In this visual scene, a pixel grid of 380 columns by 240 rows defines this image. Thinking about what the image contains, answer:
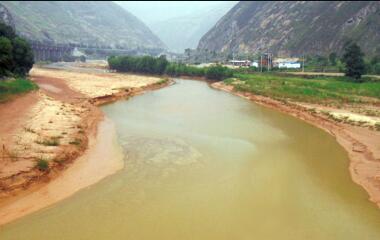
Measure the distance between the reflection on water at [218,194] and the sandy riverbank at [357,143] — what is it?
2.57 feet

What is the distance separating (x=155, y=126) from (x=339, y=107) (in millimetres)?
26393

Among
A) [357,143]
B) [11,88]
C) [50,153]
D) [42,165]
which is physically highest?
[11,88]

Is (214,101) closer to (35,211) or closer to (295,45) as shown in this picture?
(35,211)

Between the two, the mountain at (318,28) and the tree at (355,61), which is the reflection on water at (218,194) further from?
the mountain at (318,28)

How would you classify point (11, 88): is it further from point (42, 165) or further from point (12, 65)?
point (42, 165)

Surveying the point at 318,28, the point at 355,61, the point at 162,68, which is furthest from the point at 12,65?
the point at 318,28

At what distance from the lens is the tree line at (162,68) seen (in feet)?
371

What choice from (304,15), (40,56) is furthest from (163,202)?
(40,56)

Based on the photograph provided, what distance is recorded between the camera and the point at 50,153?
30891mm

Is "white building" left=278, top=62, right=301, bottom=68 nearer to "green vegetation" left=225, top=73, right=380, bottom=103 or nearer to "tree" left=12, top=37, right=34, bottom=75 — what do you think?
"green vegetation" left=225, top=73, right=380, bottom=103

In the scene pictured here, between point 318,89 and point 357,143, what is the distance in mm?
36797

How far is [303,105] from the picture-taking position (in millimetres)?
62031

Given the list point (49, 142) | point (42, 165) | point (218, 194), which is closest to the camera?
point (218, 194)

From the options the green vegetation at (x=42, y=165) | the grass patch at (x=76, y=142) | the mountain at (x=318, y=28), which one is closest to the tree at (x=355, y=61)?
the mountain at (x=318, y=28)
